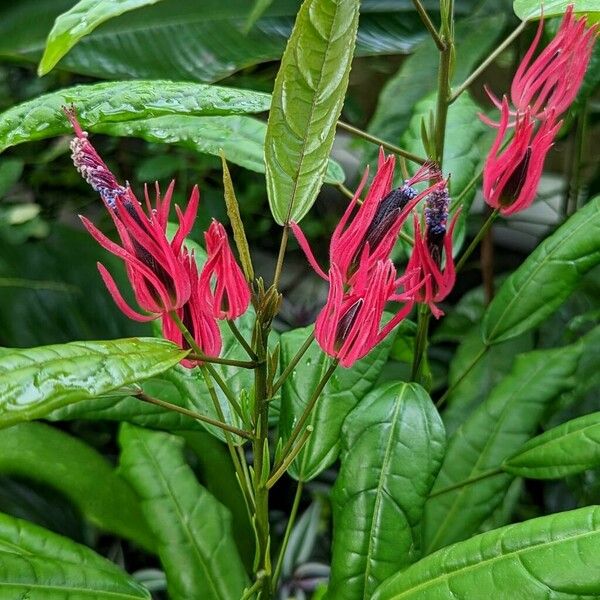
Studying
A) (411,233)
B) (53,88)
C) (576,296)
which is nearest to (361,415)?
(411,233)

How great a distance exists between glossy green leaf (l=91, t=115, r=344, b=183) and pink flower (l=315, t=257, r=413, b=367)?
22 centimetres

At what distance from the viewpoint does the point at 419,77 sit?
1009 millimetres

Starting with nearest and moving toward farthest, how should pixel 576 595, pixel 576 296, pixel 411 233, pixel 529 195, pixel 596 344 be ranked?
1. pixel 576 595
2. pixel 529 195
3. pixel 411 233
4. pixel 596 344
5. pixel 576 296

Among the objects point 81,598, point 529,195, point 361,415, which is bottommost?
point 81,598

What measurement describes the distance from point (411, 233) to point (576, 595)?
355 mm

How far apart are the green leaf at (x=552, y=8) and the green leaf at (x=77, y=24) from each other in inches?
10.2

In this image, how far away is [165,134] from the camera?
2.06 ft

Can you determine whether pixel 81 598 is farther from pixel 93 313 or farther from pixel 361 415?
pixel 93 313

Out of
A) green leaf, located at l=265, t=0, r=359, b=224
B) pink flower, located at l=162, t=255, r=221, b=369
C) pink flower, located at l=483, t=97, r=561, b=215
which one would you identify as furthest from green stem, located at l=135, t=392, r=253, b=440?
pink flower, located at l=483, t=97, r=561, b=215

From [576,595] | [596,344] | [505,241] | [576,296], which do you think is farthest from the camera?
[505,241]

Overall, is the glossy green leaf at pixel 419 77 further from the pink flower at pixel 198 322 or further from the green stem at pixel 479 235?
the pink flower at pixel 198 322

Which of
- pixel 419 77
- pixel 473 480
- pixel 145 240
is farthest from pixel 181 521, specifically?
pixel 419 77

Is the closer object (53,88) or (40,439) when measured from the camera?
(40,439)

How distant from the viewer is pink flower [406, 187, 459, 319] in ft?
1.64
